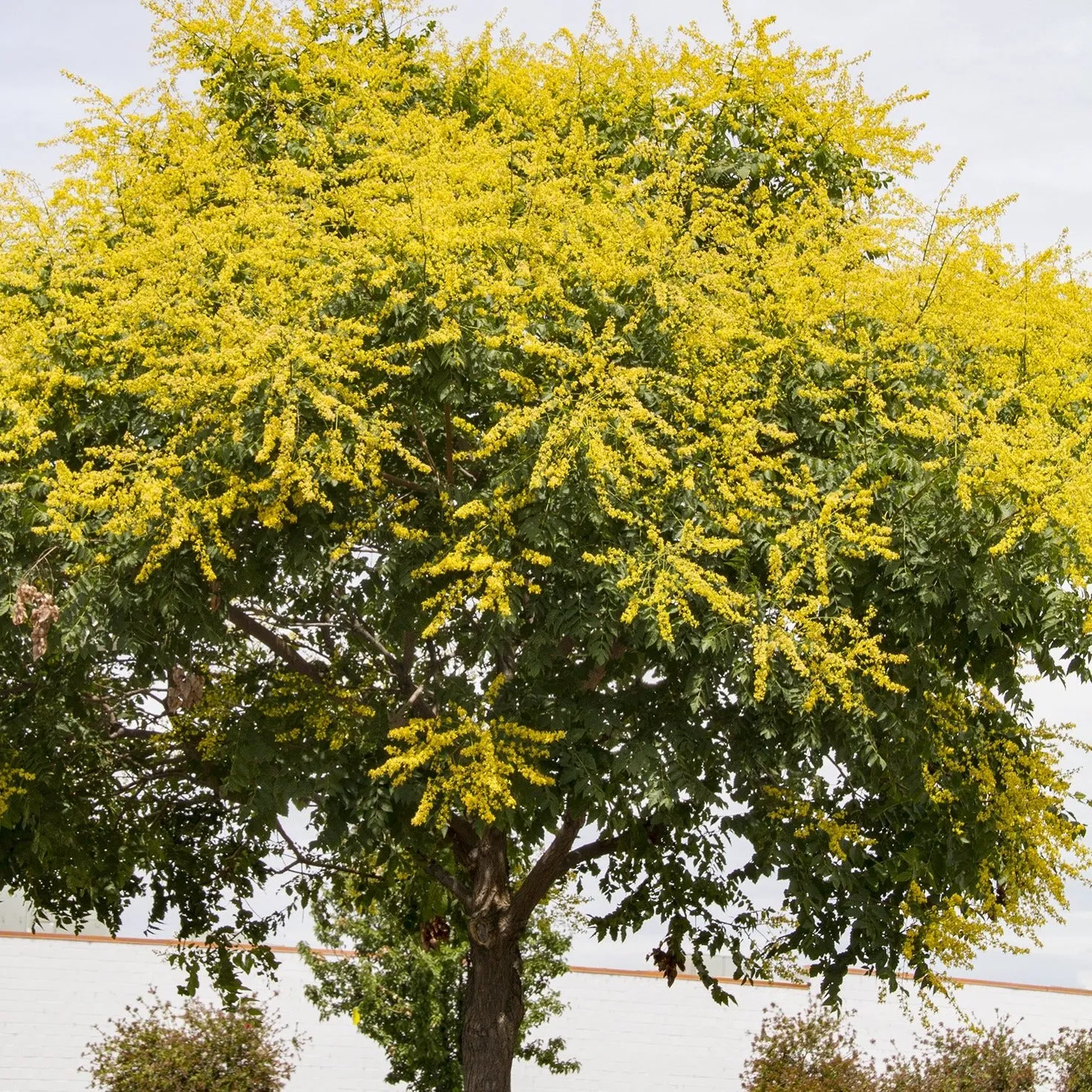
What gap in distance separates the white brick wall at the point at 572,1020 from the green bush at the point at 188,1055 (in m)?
0.84

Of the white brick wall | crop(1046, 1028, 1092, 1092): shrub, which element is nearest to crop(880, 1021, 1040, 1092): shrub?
crop(1046, 1028, 1092, 1092): shrub

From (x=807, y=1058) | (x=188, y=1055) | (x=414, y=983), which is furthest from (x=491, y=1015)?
(x=807, y=1058)

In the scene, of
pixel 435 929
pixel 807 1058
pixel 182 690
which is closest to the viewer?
pixel 182 690

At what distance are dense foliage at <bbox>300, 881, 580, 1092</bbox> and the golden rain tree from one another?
11.2ft

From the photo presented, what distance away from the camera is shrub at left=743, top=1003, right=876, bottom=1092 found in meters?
14.2

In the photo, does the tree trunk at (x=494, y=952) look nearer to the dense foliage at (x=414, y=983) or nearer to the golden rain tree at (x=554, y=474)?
the golden rain tree at (x=554, y=474)

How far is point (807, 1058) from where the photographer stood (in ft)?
48.4

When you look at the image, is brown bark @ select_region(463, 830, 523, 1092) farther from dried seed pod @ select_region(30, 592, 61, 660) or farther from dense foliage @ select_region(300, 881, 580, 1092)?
dried seed pod @ select_region(30, 592, 61, 660)

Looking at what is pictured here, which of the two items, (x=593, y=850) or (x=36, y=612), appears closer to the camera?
(x=36, y=612)

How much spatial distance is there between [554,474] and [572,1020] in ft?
33.8

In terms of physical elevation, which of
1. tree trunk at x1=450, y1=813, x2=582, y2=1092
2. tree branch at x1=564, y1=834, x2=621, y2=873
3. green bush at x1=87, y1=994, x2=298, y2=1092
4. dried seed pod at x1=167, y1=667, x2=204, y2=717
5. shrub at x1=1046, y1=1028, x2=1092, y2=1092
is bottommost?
shrub at x1=1046, y1=1028, x2=1092, y2=1092

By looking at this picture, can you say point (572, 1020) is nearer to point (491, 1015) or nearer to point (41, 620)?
point (491, 1015)

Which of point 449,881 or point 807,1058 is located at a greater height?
point 449,881

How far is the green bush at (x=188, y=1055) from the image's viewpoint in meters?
13.1
